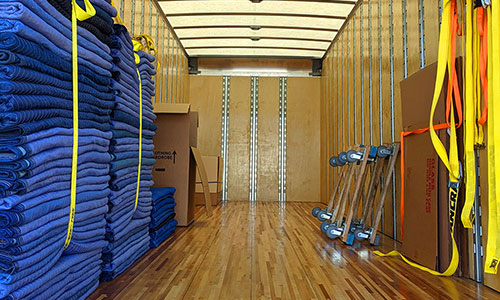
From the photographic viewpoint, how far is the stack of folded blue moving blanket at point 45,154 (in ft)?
4.56

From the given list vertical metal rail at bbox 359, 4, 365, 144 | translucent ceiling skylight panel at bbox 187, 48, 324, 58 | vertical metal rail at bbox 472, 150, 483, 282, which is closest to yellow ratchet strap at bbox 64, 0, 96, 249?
vertical metal rail at bbox 472, 150, 483, 282

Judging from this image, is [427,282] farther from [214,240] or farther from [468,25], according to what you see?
[214,240]

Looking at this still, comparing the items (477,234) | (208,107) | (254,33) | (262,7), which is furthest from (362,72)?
(208,107)

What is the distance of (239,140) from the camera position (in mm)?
9492

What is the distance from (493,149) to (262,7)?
5330 mm

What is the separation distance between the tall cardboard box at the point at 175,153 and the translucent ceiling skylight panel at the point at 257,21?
329 cm

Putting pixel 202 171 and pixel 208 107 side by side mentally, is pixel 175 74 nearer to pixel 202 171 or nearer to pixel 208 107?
pixel 208 107

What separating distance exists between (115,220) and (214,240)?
5.47ft

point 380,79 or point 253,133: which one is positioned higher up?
point 380,79

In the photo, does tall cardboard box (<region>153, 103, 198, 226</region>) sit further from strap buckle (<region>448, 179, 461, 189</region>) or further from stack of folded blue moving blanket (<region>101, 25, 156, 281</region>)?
strap buckle (<region>448, 179, 461, 189</region>)

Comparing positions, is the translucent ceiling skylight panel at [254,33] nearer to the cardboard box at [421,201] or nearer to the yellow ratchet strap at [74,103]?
the cardboard box at [421,201]

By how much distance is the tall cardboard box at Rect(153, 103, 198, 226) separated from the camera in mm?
4680

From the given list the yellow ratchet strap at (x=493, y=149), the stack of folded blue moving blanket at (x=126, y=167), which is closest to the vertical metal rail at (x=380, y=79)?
A: the yellow ratchet strap at (x=493, y=149)

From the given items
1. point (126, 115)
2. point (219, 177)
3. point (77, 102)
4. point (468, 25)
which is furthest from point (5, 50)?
point (219, 177)
